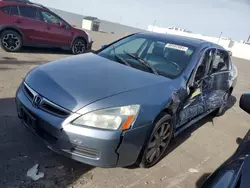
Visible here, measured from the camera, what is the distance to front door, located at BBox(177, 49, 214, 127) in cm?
345

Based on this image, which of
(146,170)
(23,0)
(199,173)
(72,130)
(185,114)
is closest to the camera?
(72,130)

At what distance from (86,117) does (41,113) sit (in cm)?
50

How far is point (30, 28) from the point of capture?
7.93 m

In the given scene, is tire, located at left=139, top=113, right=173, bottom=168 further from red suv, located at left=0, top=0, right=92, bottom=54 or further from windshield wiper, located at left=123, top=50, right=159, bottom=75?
red suv, located at left=0, top=0, right=92, bottom=54

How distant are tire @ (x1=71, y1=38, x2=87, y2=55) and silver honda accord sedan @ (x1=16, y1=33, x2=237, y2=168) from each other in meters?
5.73

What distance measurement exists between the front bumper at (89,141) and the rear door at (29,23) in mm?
6117

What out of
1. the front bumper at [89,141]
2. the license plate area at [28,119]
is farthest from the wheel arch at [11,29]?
the front bumper at [89,141]

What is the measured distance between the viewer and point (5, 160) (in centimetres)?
274

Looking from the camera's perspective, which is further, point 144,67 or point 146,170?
point 144,67

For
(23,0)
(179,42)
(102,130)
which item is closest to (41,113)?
(102,130)

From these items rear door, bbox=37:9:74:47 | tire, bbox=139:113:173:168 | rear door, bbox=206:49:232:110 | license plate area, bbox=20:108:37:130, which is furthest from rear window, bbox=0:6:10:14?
tire, bbox=139:113:173:168

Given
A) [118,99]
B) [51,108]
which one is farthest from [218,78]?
[51,108]

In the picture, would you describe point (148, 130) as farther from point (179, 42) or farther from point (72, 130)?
point (179, 42)

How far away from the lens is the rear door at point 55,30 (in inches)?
329
